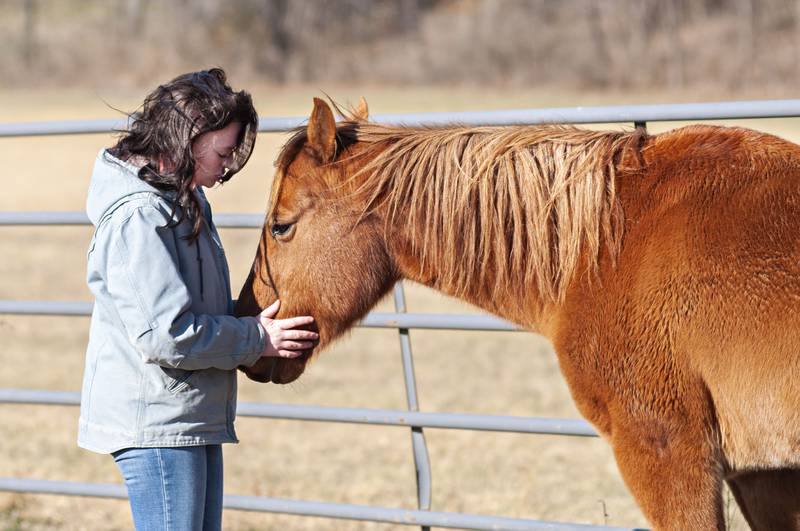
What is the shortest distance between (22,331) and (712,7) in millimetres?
28569

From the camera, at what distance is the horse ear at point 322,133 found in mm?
2783

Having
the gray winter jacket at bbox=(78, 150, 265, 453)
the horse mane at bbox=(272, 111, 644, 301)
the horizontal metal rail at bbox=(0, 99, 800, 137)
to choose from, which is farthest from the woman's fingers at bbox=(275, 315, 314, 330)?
the horizontal metal rail at bbox=(0, 99, 800, 137)

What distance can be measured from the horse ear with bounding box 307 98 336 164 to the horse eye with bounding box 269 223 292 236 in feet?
0.73

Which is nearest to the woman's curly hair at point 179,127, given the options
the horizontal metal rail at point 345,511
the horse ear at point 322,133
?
the horse ear at point 322,133

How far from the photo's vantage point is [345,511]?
12.3 feet

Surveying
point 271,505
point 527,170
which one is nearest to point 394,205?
point 527,170

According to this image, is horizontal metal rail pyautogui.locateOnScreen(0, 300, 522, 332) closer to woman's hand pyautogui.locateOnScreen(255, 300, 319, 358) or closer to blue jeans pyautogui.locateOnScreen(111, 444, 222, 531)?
woman's hand pyautogui.locateOnScreen(255, 300, 319, 358)

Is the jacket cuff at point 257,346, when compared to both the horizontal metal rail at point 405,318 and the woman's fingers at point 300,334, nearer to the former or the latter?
the woman's fingers at point 300,334

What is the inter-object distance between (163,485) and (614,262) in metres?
1.38

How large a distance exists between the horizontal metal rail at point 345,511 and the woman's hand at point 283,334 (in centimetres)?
107

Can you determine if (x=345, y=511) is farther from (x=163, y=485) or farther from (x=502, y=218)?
(x=502, y=218)

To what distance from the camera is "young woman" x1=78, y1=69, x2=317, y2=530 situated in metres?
2.50

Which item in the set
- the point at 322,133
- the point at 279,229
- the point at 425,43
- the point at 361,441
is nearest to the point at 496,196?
the point at 322,133

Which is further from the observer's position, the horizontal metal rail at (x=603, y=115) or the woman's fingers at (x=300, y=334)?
the horizontal metal rail at (x=603, y=115)
